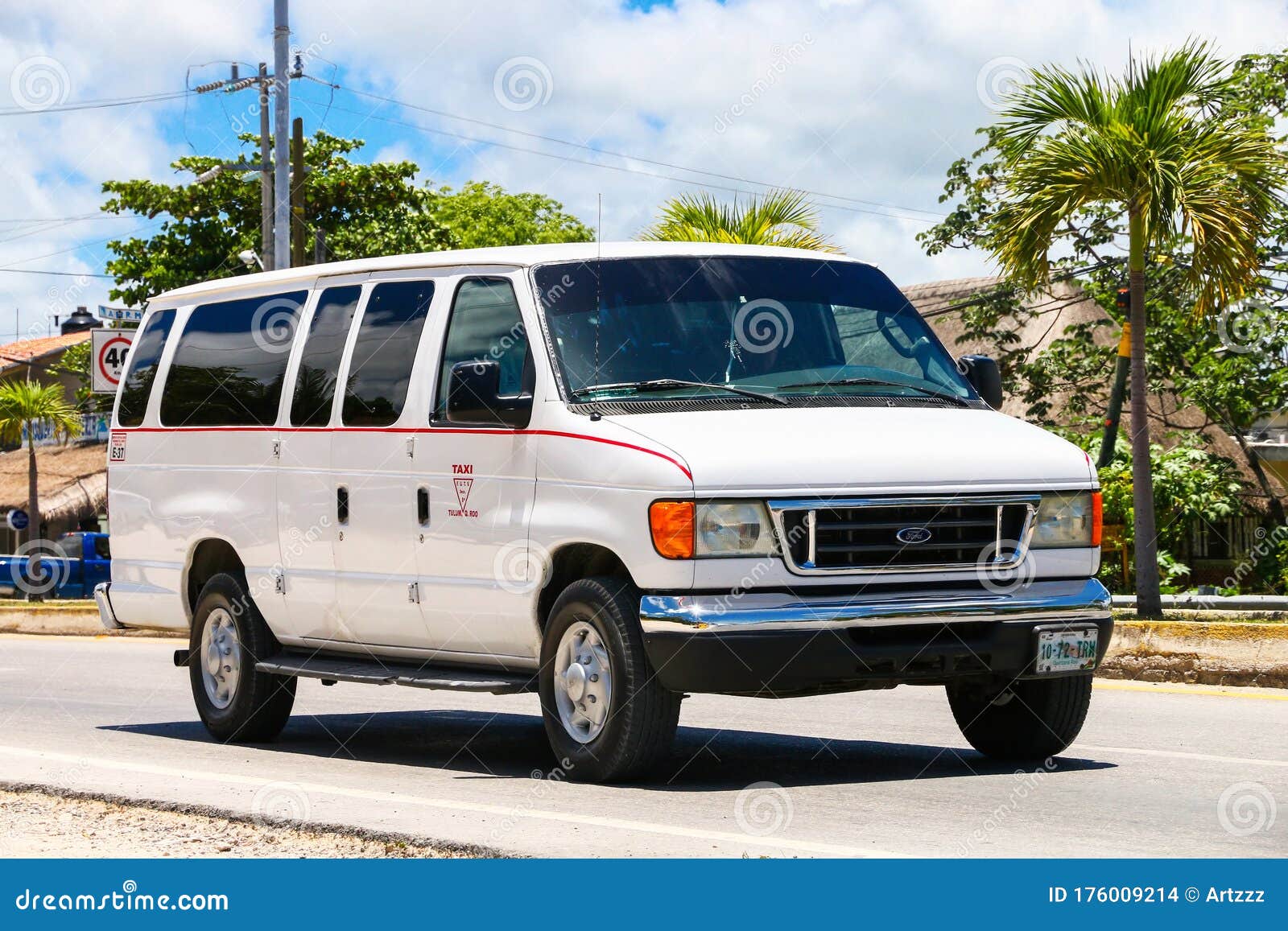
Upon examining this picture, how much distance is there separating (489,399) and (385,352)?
51.8 inches

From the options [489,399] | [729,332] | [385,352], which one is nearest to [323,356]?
[385,352]

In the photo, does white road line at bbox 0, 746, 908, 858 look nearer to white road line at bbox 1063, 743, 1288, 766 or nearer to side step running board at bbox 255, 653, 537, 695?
side step running board at bbox 255, 653, 537, 695

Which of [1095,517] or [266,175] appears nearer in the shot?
[1095,517]

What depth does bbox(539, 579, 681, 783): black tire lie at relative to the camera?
7.50 metres

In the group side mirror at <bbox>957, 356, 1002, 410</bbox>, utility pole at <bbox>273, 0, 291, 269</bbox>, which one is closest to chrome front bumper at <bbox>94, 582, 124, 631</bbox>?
side mirror at <bbox>957, 356, 1002, 410</bbox>

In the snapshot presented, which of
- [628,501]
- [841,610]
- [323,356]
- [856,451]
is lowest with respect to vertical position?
[841,610]

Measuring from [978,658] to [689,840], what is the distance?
1876 mm

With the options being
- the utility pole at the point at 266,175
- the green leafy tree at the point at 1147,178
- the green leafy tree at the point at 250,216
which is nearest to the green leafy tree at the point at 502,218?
the green leafy tree at the point at 250,216

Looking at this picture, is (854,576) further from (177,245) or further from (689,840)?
(177,245)

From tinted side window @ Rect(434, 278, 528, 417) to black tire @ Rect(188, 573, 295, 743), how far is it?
2.17 metres

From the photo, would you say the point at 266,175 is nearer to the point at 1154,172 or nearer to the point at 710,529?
the point at 1154,172

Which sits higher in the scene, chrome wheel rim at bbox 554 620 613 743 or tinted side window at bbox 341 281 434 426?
tinted side window at bbox 341 281 434 426

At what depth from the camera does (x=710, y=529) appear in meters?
7.39

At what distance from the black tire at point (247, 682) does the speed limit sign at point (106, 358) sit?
11374 mm
